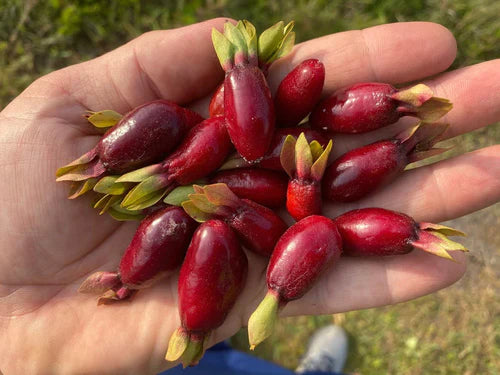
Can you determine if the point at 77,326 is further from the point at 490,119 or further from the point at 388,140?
the point at 490,119

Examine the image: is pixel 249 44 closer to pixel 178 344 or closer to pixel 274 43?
pixel 274 43

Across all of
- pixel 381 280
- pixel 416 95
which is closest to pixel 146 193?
pixel 381 280

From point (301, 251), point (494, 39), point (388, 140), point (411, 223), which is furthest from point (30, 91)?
point (494, 39)

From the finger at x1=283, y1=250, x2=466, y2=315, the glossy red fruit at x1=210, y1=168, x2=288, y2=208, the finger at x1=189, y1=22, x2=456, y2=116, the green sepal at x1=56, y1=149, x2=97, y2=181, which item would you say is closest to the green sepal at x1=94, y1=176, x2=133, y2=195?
the green sepal at x1=56, y1=149, x2=97, y2=181

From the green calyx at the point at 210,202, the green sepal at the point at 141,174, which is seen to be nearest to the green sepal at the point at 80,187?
the green sepal at the point at 141,174

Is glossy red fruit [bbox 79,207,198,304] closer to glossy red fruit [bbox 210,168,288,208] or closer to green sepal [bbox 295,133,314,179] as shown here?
glossy red fruit [bbox 210,168,288,208]

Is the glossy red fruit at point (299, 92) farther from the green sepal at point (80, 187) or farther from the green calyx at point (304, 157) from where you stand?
the green sepal at point (80, 187)

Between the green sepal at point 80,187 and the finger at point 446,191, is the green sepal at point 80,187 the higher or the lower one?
the higher one
